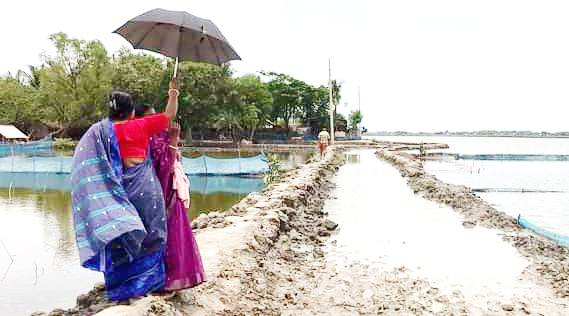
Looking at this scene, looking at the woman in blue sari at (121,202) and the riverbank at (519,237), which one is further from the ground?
the woman in blue sari at (121,202)

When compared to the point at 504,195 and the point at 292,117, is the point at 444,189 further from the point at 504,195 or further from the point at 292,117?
the point at 292,117

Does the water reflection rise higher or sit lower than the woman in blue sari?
lower

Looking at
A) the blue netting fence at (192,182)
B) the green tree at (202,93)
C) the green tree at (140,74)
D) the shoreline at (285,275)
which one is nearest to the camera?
the shoreline at (285,275)

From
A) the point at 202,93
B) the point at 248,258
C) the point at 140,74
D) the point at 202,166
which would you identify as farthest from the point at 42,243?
the point at 140,74

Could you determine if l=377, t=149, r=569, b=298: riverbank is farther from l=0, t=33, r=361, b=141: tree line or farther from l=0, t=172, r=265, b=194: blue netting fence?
l=0, t=33, r=361, b=141: tree line

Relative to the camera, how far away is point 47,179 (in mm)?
16719

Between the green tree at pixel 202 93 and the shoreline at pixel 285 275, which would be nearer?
the shoreline at pixel 285 275

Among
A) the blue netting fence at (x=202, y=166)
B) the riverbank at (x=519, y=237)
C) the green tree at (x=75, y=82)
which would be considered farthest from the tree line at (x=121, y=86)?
the riverbank at (x=519, y=237)

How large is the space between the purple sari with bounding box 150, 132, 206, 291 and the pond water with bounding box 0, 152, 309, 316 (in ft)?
8.03

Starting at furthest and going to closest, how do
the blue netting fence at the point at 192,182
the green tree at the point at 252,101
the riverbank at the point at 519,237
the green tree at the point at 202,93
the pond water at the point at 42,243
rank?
the green tree at the point at 252,101 → the green tree at the point at 202,93 → the blue netting fence at the point at 192,182 → the pond water at the point at 42,243 → the riverbank at the point at 519,237

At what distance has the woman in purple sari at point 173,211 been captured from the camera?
127 inches

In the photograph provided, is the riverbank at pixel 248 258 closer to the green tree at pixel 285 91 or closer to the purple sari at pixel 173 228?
the purple sari at pixel 173 228

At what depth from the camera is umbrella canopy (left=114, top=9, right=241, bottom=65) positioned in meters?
3.22

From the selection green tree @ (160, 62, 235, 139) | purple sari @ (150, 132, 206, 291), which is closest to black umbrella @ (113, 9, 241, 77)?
purple sari @ (150, 132, 206, 291)
